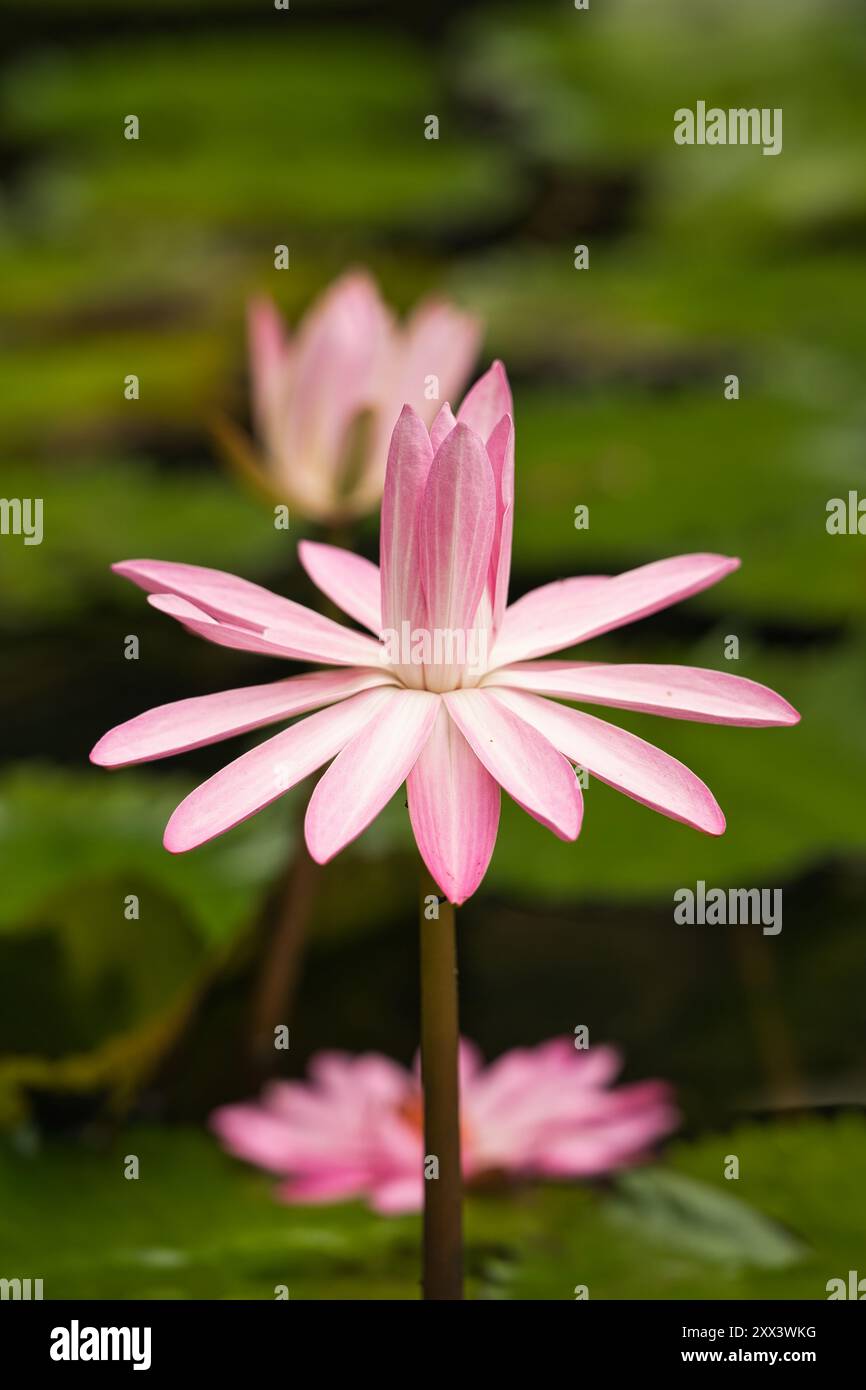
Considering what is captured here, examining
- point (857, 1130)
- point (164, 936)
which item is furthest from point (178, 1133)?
point (857, 1130)

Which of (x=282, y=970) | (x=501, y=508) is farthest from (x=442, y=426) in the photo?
(x=282, y=970)

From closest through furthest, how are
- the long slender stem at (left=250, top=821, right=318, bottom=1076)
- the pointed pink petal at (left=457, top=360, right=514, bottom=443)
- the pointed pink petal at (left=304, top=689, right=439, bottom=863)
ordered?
1. the pointed pink petal at (left=304, top=689, right=439, bottom=863)
2. the pointed pink petal at (left=457, top=360, right=514, bottom=443)
3. the long slender stem at (left=250, top=821, right=318, bottom=1076)

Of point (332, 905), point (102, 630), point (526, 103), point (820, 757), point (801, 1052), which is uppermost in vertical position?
point (526, 103)

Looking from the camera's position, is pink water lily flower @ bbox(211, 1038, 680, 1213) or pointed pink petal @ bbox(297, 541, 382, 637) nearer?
pointed pink petal @ bbox(297, 541, 382, 637)

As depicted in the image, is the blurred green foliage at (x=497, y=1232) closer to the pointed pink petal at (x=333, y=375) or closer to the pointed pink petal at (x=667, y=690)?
the pointed pink petal at (x=667, y=690)

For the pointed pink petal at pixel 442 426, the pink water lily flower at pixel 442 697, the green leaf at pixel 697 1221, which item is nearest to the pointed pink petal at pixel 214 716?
the pink water lily flower at pixel 442 697

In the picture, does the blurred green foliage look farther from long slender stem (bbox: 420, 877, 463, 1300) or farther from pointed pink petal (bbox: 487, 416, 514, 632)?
pointed pink petal (bbox: 487, 416, 514, 632)

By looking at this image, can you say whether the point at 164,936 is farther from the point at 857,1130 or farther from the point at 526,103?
the point at 526,103
